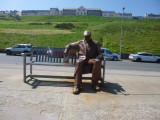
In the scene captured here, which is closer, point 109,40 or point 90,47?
point 90,47

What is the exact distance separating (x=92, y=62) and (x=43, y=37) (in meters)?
38.8

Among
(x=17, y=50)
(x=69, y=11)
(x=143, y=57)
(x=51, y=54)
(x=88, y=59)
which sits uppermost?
(x=69, y=11)

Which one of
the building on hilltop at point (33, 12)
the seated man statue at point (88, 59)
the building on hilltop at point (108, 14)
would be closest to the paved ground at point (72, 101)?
the seated man statue at point (88, 59)

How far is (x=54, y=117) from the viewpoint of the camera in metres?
4.68

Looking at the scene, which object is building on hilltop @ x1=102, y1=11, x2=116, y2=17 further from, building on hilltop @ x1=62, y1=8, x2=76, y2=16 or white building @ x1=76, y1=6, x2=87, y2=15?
building on hilltop @ x1=62, y1=8, x2=76, y2=16

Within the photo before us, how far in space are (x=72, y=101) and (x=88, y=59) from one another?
1887 mm

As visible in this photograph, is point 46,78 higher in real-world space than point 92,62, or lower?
lower

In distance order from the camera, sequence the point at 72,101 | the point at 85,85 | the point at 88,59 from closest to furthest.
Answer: the point at 72,101
the point at 88,59
the point at 85,85

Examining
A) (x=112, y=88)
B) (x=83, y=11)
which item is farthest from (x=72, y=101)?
(x=83, y=11)

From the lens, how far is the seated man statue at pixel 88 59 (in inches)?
268

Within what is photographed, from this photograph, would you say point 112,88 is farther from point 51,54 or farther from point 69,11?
point 69,11

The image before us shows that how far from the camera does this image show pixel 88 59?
287 inches

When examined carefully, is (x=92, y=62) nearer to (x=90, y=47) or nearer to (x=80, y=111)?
(x=90, y=47)

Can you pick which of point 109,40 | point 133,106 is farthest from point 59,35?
point 133,106
